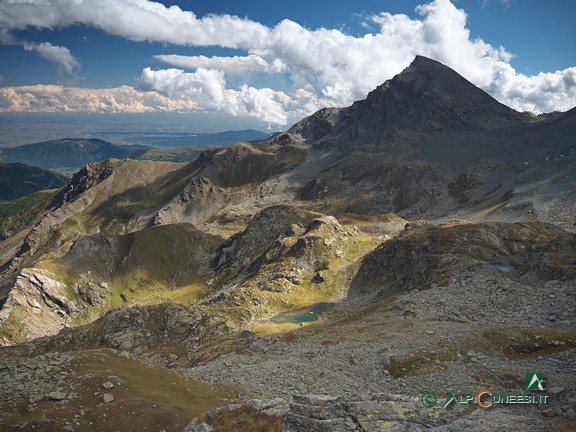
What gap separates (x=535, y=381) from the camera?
29562 millimetres

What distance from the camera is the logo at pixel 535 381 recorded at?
28.6 metres

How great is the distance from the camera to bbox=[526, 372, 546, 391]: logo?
28639mm

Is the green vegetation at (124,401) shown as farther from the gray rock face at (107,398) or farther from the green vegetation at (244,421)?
the green vegetation at (244,421)

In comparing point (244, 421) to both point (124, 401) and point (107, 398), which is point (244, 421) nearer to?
point (124, 401)

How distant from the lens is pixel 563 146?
652 ft

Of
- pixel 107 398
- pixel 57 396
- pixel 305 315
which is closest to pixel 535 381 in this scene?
pixel 107 398

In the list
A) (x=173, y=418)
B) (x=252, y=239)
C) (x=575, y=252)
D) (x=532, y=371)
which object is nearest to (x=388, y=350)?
(x=532, y=371)

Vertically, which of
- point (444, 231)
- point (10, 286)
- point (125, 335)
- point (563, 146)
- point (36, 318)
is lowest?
point (36, 318)

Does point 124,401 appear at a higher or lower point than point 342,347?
higher

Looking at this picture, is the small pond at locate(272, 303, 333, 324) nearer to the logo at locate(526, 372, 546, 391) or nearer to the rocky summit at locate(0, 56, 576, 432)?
the rocky summit at locate(0, 56, 576, 432)

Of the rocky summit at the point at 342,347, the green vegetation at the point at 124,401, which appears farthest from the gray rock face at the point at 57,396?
the green vegetation at the point at 124,401

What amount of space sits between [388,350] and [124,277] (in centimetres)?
15965

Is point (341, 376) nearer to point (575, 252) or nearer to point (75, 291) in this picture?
point (575, 252)

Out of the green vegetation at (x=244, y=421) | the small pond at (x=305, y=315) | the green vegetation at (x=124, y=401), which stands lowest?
the small pond at (x=305, y=315)
